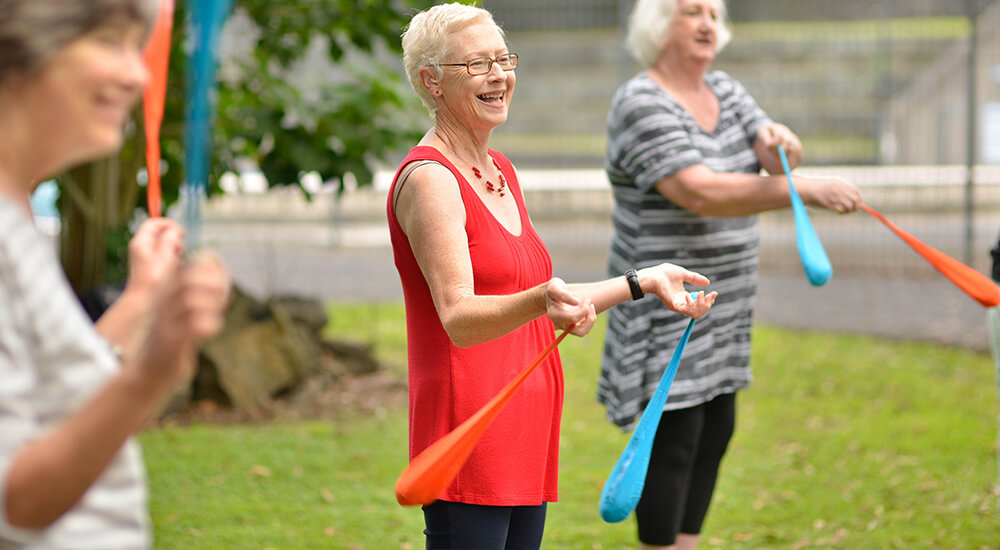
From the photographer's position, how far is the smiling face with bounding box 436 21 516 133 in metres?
2.21

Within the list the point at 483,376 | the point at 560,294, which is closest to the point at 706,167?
the point at 483,376

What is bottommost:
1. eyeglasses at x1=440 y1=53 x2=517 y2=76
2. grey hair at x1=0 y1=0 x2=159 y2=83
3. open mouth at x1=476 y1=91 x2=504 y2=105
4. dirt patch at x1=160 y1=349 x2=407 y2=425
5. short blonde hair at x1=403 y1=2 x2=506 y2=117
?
dirt patch at x1=160 y1=349 x2=407 y2=425

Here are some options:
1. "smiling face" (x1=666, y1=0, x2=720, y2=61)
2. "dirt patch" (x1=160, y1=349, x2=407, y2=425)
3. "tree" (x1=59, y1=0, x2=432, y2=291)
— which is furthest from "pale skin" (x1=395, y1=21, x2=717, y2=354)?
"dirt patch" (x1=160, y1=349, x2=407, y2=425)

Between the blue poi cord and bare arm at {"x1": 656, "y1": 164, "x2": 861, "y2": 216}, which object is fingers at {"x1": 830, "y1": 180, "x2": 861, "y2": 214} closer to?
bare arm at {"x1": 656, "y1": 164, "x2": 861, "y2": 216}

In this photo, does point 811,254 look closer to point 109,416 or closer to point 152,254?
point 152,254

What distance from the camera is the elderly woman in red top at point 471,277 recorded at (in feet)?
6.93

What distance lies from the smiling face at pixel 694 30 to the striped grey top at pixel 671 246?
0.15 metres

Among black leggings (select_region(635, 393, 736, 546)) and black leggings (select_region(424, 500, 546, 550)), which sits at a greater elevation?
black leggings (select_region(424, 500, 546, 550))

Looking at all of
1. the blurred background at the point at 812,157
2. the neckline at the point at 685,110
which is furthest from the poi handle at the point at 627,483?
the blurred background at the point at 812,157

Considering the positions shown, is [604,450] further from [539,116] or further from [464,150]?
[539,116]

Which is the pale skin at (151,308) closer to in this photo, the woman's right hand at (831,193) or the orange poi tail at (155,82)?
the orange poi tail at (155,82)

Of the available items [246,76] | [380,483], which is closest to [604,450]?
[380,483]

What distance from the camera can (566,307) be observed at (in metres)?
1.85

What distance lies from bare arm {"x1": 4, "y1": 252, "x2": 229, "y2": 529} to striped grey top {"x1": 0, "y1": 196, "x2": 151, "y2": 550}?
0.09ft
